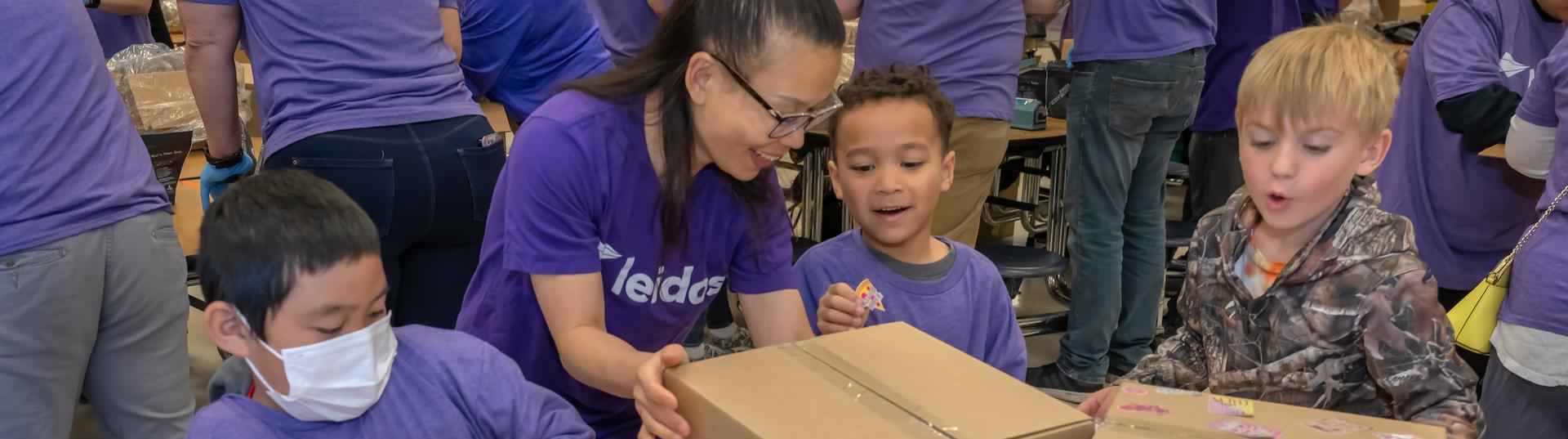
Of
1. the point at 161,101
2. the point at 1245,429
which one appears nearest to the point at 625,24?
the point at 161,101

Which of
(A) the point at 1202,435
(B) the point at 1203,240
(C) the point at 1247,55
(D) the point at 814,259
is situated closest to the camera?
(A) the point at 1202,435

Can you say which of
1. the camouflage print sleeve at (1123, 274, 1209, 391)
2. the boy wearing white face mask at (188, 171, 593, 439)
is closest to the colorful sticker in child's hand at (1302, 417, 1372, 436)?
the camouflage print sleeve at (1123, 274, 1209, 391)

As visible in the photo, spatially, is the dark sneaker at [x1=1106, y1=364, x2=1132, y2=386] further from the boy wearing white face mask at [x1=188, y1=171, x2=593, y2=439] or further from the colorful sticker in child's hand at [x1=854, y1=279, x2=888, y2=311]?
the boy wearing white face mask at [x1=188, y1=171, x2=593, y2=439]

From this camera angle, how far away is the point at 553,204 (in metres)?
1.57

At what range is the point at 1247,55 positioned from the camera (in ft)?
13.0

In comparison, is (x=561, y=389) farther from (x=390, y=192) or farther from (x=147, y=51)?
(x=147, y=51)

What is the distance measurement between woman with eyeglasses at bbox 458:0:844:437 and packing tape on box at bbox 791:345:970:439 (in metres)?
0.18

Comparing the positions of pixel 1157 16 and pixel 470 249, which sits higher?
pixel 1157 16

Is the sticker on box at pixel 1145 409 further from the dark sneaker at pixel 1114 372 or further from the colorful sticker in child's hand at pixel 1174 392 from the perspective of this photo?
the dark sneaker at pixel 1114 372

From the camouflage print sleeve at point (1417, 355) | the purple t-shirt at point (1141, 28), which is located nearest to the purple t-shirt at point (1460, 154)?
the purple t-shirt at point (1141, 28)

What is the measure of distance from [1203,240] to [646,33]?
1865 millimetres

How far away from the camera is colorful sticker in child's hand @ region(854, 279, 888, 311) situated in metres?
1.96

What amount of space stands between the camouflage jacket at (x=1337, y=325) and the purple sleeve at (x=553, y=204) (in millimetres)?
855

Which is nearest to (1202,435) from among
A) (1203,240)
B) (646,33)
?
(1203,240)
